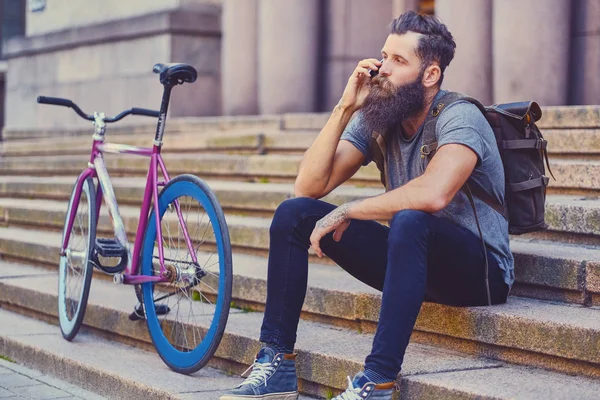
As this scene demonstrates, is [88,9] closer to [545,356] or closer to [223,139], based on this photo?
[223,139]

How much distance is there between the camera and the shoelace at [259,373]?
13.3ft

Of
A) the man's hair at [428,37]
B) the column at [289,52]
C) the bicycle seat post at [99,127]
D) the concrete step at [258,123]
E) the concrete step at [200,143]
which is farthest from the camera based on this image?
the column at [289,52]

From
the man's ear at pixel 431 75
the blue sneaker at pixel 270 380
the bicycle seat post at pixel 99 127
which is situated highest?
the man's ear at pixel 431 75

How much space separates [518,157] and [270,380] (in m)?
1.28

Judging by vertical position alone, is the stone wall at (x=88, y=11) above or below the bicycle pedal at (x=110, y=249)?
above

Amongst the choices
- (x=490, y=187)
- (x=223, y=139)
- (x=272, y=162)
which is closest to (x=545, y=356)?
(x=490, y=187)

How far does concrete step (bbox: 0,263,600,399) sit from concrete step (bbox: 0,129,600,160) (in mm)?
1903

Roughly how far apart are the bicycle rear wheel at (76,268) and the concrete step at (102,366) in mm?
116

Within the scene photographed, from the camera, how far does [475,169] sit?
4.09 meters

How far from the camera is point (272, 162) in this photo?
24.3 feet

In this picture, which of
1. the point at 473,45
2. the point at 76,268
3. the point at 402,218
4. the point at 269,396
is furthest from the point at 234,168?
the point at 402,218

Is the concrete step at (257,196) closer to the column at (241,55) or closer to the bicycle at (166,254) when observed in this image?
the bicycle at (166,254)

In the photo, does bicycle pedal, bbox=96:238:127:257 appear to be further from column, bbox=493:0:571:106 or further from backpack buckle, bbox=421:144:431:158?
column, bbox=493:0:571:106

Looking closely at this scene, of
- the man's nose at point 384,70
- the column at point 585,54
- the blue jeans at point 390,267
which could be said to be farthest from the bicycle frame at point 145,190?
the column at point 585,54
